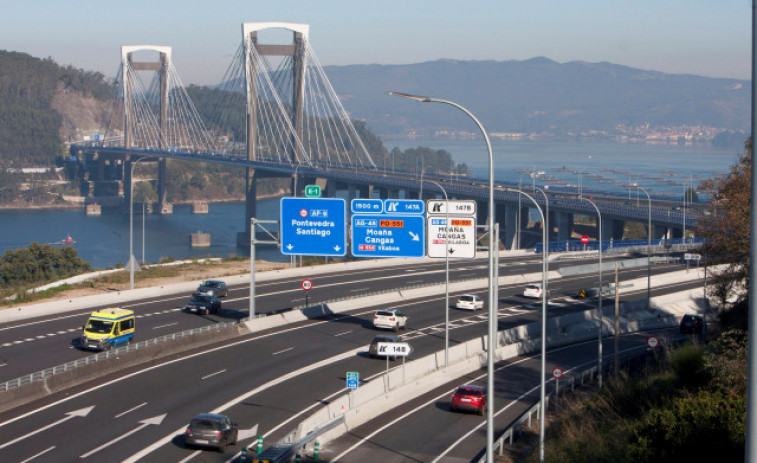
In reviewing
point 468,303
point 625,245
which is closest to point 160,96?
point 625,245

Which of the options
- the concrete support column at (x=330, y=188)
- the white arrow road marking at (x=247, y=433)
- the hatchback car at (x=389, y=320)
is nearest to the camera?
the white arrow road marking at (x=247, y=433)

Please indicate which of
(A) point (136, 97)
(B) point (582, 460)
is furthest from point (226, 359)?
(A) point (136, 97)

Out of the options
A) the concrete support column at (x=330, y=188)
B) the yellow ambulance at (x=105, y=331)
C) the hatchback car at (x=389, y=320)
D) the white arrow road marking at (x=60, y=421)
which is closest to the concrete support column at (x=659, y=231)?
the concrete support column at (x=330, y=188)

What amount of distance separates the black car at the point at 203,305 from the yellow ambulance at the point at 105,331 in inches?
309

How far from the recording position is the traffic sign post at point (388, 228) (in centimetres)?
3030

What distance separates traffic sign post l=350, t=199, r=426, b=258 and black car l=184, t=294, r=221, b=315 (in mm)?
12399

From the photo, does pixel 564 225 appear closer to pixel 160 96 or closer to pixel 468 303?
pixel 468 303

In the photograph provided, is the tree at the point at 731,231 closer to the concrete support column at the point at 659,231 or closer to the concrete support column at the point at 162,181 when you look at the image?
the concrete support column at the point at 659,231

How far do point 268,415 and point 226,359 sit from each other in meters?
6.95

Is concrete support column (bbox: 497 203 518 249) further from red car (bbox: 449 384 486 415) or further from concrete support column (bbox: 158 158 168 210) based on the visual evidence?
concrete support column (bbox: 158 158 168 210)

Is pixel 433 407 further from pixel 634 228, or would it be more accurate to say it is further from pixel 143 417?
pixel 634 228

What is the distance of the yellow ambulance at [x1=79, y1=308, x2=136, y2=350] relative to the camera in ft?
104

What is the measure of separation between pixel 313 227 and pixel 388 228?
398 centimetres

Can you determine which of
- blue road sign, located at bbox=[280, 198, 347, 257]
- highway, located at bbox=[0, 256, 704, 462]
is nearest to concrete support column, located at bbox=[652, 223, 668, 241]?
highway, located at bbox=[0, 256, 704, 462]
